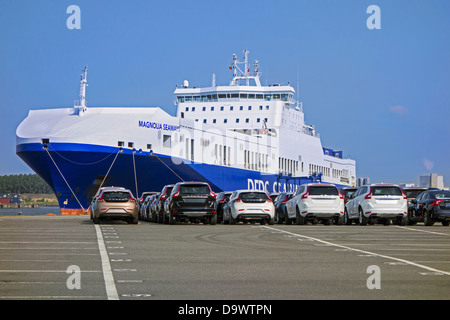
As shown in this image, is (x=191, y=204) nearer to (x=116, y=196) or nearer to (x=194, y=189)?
(x=194, y=189)

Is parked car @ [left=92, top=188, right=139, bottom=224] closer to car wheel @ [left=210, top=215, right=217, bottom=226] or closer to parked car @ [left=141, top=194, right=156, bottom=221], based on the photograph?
car wheel @ [left=210, top=215, right=217, bottom=226]

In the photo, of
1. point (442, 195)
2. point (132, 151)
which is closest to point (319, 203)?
point (442, 195)

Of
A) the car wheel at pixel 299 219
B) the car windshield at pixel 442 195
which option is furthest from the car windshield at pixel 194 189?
the car windshield at pixel 442 195

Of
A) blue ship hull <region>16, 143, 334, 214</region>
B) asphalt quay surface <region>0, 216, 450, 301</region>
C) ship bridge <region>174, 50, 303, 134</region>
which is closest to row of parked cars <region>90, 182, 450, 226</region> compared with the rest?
asphalt quay surface <region>0, 216, 450, 301</region>

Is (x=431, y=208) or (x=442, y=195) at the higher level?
(x=442, y=195)

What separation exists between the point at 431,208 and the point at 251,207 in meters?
6.70

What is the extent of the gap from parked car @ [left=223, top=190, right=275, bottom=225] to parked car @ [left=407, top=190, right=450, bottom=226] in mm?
5522

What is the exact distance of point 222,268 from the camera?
1298cm

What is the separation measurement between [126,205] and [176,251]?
14234mm

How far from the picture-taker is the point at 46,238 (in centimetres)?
2078

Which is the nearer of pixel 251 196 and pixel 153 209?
pixel 251 196


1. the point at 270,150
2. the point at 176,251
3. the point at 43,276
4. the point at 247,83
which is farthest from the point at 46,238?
the point at 247,83

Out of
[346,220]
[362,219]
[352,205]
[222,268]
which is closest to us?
[222,268]

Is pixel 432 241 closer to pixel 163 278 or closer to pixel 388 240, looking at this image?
pixel 388 240
